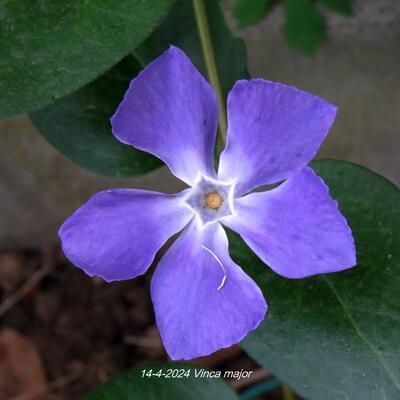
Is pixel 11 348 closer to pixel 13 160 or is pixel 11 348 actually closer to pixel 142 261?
pixel 13 160

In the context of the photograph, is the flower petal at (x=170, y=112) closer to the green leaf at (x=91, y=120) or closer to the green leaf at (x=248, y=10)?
the green leaf at (x=91, y=120)

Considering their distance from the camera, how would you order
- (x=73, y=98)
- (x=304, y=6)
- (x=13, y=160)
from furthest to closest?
(x=13, y=160), (x=304, y=6), (x=73, y=98)

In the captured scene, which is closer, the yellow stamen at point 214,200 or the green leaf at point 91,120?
the yellow stamen at point 214,200

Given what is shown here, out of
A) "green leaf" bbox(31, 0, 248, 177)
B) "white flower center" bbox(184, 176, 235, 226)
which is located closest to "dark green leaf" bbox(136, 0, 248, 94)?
"green leaf" bbox(31, 0, 248, 177)

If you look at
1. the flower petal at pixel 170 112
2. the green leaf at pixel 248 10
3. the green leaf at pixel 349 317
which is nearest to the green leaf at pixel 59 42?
the flower petal at pixel 170 112

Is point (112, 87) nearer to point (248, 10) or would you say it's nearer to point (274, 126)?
point (274, 126)

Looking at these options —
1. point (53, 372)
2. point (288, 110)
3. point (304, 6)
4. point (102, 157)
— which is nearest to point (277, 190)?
point (288, 110)

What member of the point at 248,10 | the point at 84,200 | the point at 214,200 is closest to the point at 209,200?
the point at 214,200
